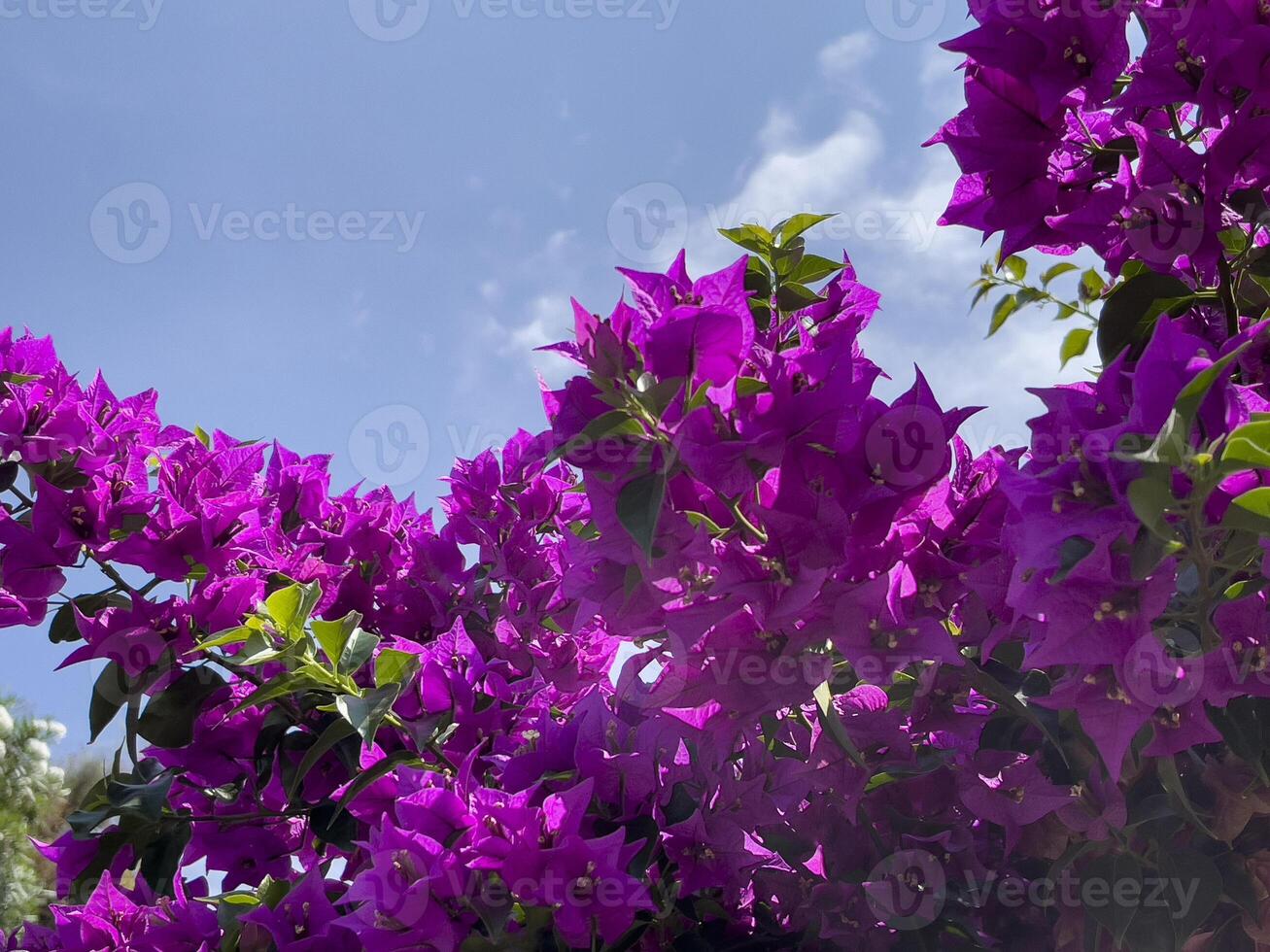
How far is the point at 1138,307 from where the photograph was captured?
3.51ft

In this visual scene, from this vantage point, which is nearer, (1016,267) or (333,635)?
(333,635)

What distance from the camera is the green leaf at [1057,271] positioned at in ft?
7.47

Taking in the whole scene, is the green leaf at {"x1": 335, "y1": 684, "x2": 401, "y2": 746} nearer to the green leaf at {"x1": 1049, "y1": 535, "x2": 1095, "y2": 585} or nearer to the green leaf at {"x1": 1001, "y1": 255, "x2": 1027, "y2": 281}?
the green leaf at {"x1": 1049, "y1": 535, "x2": 1095, "y2": 585}

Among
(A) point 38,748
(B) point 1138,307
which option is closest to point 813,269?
(B) point 1138,307

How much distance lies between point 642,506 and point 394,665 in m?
0.54

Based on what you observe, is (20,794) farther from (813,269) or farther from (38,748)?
(813,269)

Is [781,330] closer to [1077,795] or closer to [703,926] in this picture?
[1077,795]

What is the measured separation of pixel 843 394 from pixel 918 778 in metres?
0.50

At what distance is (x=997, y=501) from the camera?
3.31 feet

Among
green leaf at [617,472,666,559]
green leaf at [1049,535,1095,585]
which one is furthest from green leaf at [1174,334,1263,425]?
green leaf at [617,472,666,559]

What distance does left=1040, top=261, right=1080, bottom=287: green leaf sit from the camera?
2275 mm

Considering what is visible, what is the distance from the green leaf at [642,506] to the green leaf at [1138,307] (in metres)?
0.55

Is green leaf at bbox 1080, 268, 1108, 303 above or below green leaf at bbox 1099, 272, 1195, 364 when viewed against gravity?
above

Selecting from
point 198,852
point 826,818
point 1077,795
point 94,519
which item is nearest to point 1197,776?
point 1077,795
